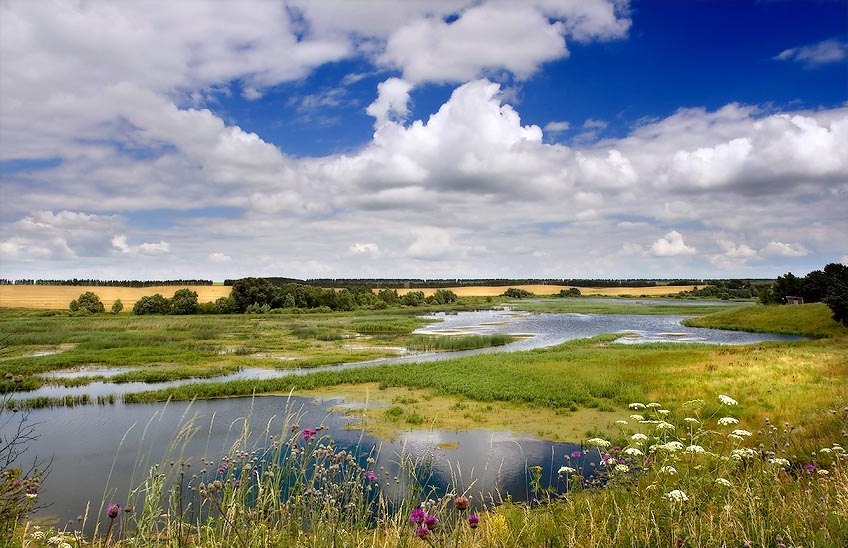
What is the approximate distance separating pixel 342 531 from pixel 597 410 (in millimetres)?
19876

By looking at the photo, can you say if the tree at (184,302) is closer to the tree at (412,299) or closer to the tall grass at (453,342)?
the tree at (412,299)

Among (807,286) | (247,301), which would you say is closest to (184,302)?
(247,301)

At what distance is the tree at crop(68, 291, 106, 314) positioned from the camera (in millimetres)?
96950

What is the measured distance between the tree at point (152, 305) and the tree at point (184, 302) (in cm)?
115

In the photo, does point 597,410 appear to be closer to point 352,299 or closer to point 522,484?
point 522,484

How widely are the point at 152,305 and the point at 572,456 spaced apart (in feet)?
342

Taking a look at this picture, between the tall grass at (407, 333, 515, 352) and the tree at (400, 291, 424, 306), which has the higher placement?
the tree at (400, 291, 424, 306)

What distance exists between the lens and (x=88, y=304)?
9831 centimetres

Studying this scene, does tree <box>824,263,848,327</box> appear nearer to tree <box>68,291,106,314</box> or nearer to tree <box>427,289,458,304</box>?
tree <box>427,289,458,304</box>

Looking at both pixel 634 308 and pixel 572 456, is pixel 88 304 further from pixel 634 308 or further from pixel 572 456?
pixel 634 308

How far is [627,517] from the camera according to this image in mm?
5145

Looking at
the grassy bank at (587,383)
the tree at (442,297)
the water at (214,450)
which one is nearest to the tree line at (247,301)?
the tree at (442,297)

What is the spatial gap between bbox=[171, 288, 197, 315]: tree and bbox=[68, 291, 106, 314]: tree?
13576 mm

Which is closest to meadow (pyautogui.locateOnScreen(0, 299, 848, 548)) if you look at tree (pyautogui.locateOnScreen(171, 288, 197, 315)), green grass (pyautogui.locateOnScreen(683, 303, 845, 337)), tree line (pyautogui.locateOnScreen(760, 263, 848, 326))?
green grass (pyautogui.locateOnScreen(683, 303, 845, 337))
